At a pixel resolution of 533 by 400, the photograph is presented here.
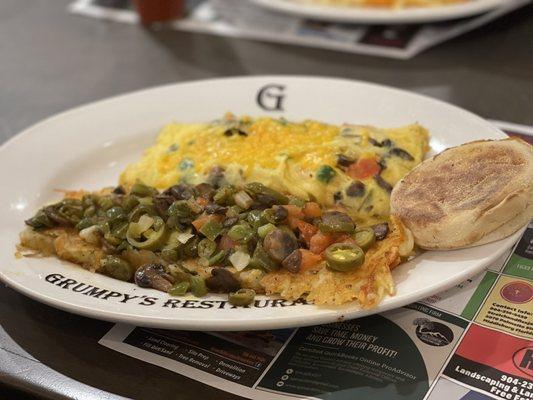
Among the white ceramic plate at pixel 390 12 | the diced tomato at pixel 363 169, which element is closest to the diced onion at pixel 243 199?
the diced tomato at pixel 363 169

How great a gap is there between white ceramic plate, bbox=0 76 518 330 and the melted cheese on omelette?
0.59 ft

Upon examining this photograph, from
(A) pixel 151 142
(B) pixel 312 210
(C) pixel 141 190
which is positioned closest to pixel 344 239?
(B) pixel 312 210

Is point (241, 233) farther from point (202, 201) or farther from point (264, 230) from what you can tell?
point (202, 201)

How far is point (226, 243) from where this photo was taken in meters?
1.72

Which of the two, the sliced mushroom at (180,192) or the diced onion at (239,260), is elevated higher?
the sliced mushroom at (180,192)

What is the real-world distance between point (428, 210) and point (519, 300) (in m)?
Result: 0.31

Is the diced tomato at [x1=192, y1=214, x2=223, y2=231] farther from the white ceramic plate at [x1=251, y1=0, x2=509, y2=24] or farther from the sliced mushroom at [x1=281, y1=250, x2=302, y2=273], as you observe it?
the white ceramic plate at [x1=251, y1=0, x2=509, y2=24]

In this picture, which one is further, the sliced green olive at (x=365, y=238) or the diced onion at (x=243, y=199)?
the diced onion at (x=243, y=199)

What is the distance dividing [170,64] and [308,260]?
73.9 inches

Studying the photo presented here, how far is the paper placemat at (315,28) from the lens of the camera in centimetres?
311

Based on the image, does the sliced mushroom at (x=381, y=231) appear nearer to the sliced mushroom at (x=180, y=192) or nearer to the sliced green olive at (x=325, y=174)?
the sliced green olive at (x=325, y=174)

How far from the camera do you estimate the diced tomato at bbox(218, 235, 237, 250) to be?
1.71 meters

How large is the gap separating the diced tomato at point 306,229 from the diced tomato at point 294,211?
2 cm

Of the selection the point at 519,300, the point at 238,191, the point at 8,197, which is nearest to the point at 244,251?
the point at 238,191
